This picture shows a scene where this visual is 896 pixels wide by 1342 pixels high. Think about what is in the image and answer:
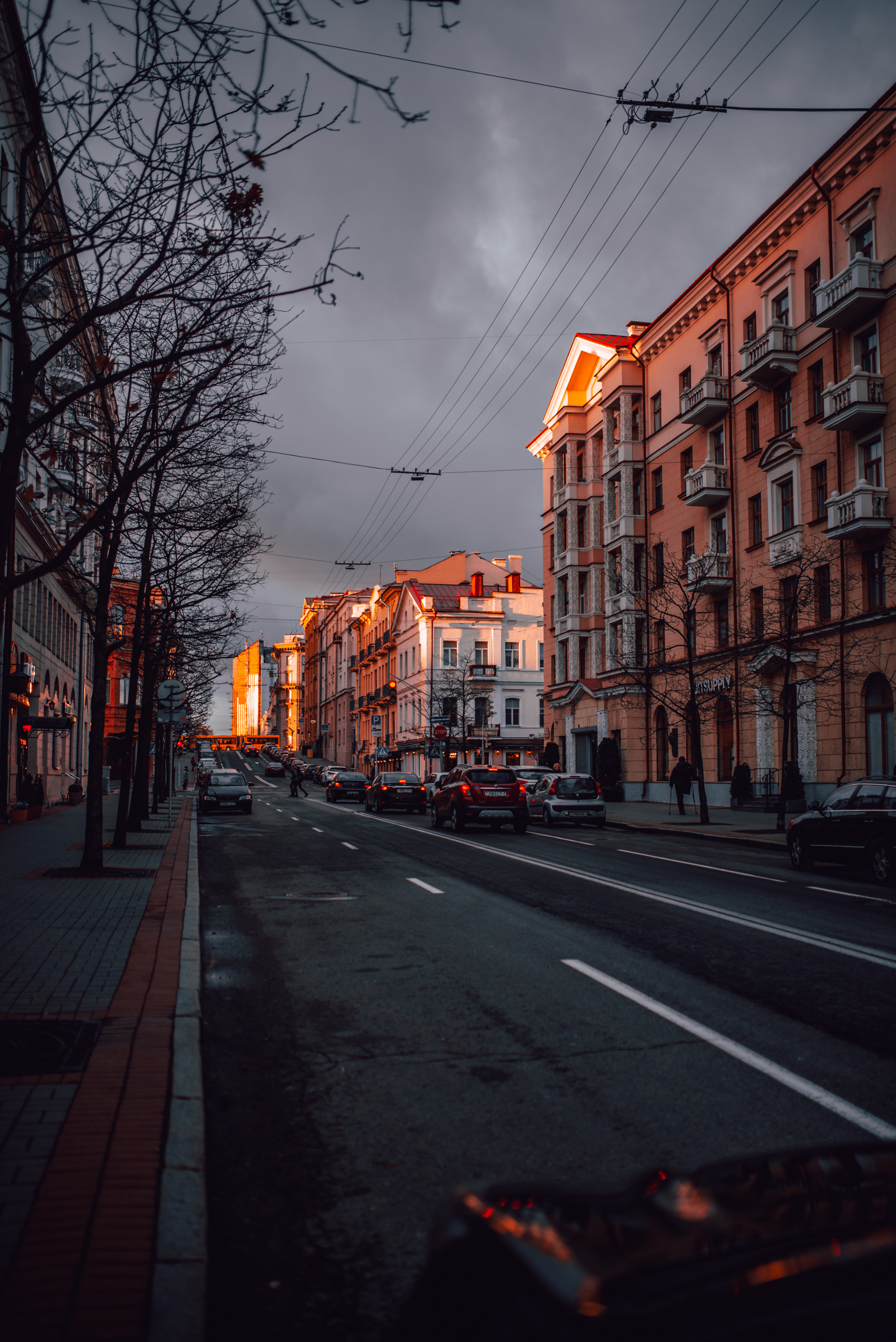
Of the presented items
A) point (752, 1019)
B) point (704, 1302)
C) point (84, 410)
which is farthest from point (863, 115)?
point (704, 1302)

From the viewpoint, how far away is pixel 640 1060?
18.9ft

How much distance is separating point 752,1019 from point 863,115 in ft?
92.6

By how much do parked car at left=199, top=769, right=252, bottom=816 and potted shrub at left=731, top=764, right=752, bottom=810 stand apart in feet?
53.3

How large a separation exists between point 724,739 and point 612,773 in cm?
785

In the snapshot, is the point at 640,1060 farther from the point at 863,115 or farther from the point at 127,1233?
the point at 863,115

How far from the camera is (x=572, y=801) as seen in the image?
102 feet

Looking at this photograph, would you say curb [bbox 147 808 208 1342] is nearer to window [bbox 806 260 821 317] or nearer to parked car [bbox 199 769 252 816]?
parked car [bbox 199 769 252 816]

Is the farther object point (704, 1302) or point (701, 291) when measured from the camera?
point (701, 291)

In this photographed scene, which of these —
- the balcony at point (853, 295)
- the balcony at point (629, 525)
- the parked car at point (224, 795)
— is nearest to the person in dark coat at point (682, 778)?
the balcony at point (629, 525)

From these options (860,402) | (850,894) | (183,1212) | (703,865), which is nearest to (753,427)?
(860,402)

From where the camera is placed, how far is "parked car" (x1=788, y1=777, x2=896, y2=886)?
15.3 m

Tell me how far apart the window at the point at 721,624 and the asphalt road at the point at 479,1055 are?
24.2 m

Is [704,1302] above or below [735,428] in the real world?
below

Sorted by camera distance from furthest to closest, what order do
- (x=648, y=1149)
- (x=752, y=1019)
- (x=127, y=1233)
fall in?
(x=752, y=1019) < (x=648, y=1149) < (x=127, y=1233)
